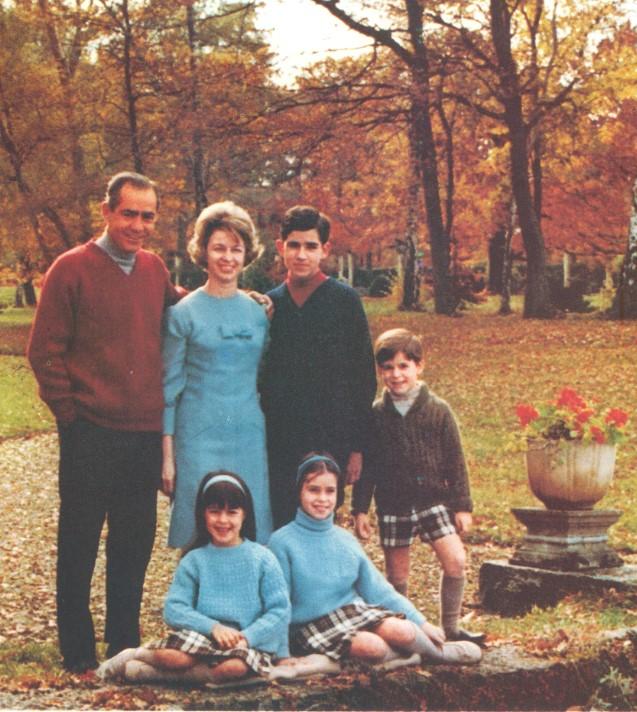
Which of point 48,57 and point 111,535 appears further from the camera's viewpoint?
point 48,57

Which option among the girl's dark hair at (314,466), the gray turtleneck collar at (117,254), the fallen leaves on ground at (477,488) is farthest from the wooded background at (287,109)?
the girl's dark hair at (314,466)

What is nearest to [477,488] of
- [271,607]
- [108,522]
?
[108,522]

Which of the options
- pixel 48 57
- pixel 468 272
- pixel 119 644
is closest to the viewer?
pixel 119 644

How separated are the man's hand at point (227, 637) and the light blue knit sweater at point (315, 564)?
30cm

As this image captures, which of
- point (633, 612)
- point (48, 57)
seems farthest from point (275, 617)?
point (48, 57)

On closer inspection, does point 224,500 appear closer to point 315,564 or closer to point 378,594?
point 315,564

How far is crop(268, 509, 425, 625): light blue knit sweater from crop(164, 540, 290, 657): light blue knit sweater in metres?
0.15

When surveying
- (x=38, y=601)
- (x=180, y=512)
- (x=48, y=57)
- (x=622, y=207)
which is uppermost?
(x=48, y=57)

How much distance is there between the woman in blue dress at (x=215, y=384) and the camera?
4.37 m

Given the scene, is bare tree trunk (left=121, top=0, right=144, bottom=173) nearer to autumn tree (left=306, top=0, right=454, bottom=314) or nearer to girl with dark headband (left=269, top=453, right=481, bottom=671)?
autumn tree (left=306, top=0, right=454, bottom=314)

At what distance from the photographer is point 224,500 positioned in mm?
4090

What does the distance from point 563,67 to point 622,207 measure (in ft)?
7.85

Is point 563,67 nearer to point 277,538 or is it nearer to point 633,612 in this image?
point 633,612

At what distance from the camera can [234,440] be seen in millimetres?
4391
